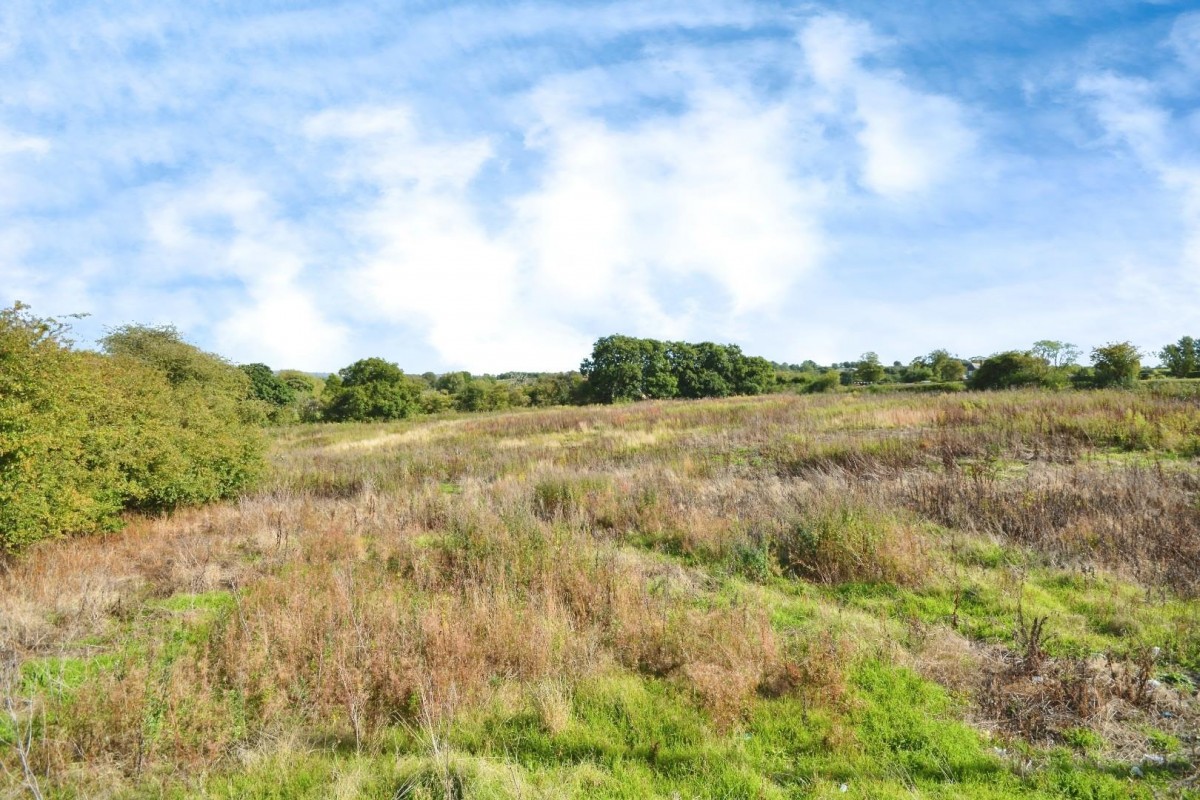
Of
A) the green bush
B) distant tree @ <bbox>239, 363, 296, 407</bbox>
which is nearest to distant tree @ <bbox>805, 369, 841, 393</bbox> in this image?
the green bush

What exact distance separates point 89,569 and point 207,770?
18.3ft

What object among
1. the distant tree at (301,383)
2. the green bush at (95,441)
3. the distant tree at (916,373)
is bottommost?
the green bush at (95,441)

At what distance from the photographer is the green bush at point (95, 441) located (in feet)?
22.0

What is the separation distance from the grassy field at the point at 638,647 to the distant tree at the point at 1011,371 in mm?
24094

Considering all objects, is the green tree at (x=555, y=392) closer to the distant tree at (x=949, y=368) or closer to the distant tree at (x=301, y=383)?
the distant tree at (x=301, y=383)

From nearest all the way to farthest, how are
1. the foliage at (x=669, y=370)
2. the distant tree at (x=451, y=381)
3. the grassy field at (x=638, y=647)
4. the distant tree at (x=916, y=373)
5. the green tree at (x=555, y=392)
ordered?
the grassy field at (x=638, y=647), the distant tree at (x=916, y=373), the foliage at (x=669, y=370), the green tree at (x=555, y=392), the distant tree at (x=451, y=381)

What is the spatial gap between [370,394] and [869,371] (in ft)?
169

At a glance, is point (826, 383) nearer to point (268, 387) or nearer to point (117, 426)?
point (117, 426)

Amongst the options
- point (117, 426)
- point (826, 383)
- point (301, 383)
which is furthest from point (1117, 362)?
point (301, 383)

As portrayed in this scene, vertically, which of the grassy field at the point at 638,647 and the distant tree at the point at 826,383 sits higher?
the distant tree at the point at 826,383

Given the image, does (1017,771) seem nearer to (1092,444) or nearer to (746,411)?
(1092,444)

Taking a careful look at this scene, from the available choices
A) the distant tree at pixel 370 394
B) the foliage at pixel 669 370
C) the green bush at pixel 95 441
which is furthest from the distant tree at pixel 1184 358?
the distant tree at pixel 370 394

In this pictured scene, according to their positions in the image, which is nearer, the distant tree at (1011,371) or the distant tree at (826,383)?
the distant tree at (1011,371)

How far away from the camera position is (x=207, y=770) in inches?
132
